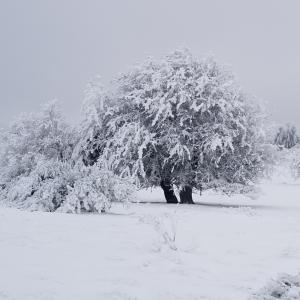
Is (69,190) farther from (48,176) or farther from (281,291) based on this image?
(281,291)

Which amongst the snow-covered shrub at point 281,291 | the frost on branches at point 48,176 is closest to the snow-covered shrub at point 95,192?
the frost on branches at point 48,176

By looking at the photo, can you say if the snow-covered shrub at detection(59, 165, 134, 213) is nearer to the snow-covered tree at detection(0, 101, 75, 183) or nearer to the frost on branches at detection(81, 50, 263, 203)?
the frost on branches at detection(81, 50, 263, 203)

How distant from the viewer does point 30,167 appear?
63.4 feet

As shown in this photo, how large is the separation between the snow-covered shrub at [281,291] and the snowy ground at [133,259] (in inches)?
7.8

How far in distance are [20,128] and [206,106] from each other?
23.9 feet

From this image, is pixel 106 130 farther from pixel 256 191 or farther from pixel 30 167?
pixel 256 191

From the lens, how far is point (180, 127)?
19938 mm

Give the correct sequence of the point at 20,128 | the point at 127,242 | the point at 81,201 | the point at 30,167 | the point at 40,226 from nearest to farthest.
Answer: the point at 127,242, the point at 40,226, the point at 81,201, the point at 30,167, the point at 20,128

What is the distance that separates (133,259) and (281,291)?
8.14 ft

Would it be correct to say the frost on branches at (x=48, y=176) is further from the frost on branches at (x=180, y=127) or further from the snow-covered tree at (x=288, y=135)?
the snow-covered tree at (x=288, y=135)

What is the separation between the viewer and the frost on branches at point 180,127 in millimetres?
19281

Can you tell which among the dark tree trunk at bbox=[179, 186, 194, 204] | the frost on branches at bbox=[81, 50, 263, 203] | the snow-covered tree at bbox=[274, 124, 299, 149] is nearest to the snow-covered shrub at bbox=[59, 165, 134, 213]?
the frost on branches at bbox=[81, 50, 263, 203]

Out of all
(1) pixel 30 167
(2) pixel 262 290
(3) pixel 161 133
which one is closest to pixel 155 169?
(3) pixel 161 133

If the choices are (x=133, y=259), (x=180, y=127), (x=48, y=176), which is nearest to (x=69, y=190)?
(x=48, y=176)
